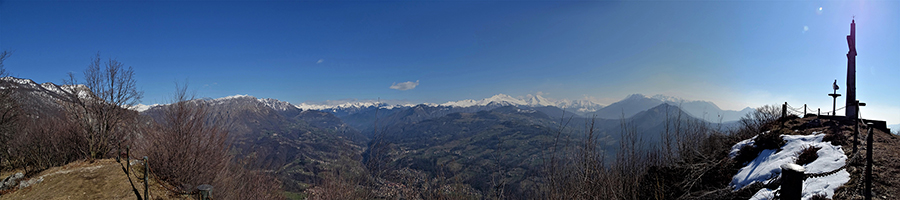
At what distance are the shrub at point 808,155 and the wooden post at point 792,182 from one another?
804 cm

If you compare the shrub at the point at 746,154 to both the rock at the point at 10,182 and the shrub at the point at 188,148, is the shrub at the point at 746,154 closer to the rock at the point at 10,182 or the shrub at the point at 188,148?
the shrub at the point at 188,148

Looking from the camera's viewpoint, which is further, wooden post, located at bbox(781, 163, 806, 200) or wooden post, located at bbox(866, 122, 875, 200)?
wooden post, located at bbox(866, 122, 875, 200)

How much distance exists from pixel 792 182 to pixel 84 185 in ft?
58.6

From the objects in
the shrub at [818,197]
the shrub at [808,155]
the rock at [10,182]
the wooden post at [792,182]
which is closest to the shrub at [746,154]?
the shrub at [808,155]

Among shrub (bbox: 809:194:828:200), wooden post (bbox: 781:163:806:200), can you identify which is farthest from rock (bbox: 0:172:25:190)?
shrub (bbox: 809:194:828:200)

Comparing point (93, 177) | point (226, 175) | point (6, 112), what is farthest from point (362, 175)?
point (6, 112)

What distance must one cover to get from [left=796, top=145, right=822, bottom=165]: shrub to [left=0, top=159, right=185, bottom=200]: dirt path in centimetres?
2068

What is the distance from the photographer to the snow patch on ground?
571cm

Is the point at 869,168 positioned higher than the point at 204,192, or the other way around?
the point at 869,168

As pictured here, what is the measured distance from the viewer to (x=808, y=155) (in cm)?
803

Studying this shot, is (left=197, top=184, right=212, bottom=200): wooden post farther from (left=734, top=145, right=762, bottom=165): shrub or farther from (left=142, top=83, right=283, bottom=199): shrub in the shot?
(left=734, top=145, right=762, bottom=165): shrub

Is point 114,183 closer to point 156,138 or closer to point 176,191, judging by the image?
point 176,191

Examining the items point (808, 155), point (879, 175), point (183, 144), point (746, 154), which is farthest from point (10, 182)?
point (746, 154)

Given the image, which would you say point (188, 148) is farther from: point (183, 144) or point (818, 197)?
point (818, 197)
